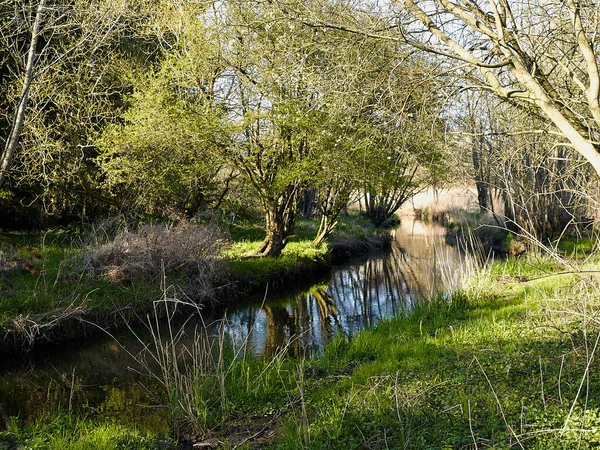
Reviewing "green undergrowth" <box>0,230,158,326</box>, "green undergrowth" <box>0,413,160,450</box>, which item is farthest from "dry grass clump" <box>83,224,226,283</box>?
"green undergrowth" <box>0,413,160,450</box>

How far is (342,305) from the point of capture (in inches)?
503

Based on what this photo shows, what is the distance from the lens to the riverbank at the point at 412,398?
4078mm

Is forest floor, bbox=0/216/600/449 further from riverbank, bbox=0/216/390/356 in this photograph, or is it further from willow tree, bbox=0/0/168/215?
willow tree, bbox=0/0/168/215

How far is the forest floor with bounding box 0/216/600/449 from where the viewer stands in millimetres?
4070

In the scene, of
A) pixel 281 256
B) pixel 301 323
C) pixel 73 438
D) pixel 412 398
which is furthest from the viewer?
pixel 281 256

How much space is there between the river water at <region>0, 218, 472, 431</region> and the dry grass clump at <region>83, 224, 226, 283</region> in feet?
4.39

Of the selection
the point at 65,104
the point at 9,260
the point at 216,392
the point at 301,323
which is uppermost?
the point at 65,104

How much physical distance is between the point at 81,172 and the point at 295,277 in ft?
23.2

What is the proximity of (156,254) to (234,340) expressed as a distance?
14.7 feet

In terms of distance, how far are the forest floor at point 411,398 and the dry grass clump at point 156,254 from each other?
4773 mm

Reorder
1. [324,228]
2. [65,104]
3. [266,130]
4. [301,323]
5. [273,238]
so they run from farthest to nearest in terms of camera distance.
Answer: [324,228] → [273,238] → [65,104] → [266,130] → [301,323]

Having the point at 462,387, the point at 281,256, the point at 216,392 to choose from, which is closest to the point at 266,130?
the point at 281,256

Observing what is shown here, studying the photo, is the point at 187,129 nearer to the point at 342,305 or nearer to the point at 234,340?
the point at 342,305

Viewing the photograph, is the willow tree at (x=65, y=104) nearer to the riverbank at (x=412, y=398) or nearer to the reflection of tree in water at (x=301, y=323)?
the reflection of tree in water at (x=301, y=323)
